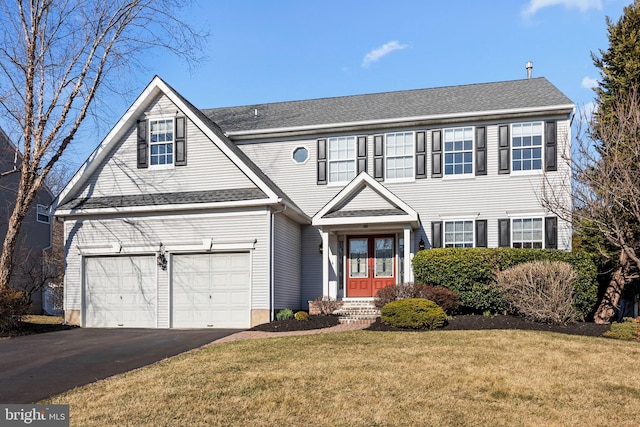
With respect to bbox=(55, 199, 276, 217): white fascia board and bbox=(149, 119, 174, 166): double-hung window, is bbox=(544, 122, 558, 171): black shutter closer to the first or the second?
bbox=(55, 199, 276, 217): white fascia board

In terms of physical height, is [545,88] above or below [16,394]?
above

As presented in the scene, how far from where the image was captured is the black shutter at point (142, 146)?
18.1m

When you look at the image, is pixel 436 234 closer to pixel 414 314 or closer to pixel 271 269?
pixel 414 314

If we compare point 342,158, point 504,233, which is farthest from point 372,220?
point 504,233

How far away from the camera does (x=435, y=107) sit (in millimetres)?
19406

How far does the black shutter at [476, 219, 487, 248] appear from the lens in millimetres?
17844

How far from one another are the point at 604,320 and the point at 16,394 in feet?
49.1

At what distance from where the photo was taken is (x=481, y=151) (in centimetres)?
1827

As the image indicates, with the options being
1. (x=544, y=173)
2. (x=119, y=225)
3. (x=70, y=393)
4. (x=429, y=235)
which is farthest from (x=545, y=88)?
(x=70, y=393)

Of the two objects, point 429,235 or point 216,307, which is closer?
point 216,307

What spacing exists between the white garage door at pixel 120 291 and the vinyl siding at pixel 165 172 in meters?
2.27

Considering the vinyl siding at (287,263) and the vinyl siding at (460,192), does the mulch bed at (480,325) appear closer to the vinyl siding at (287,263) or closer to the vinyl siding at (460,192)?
the vinyl siding at (287,263)

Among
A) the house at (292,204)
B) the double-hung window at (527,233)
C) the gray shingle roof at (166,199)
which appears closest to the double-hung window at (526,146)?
the house at (292,204)

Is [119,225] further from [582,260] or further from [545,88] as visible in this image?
[545,88]
